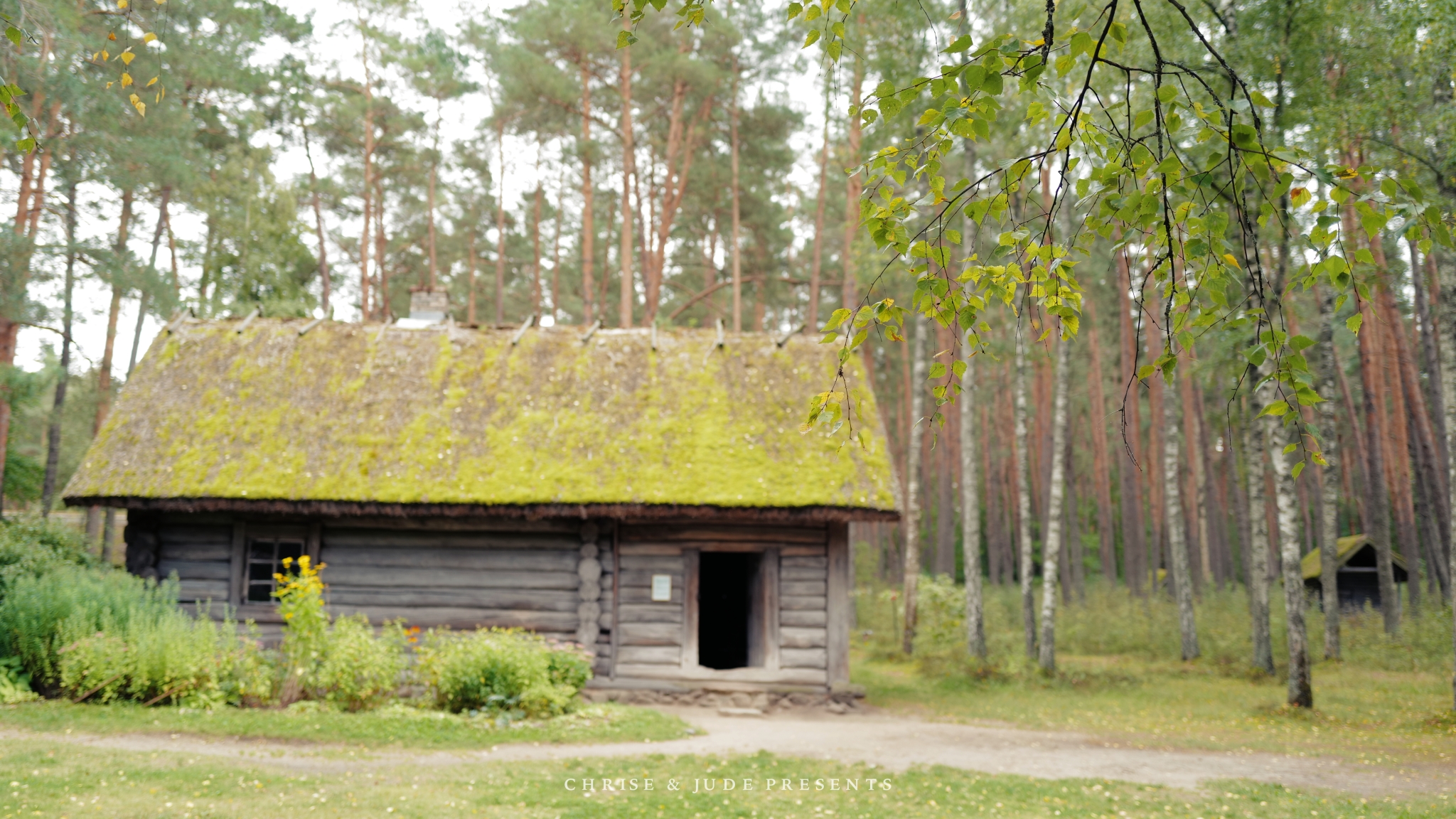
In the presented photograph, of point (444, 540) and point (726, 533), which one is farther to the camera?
point (726, 533)

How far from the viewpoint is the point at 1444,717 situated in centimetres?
1069

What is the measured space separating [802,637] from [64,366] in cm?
1880

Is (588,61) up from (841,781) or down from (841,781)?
up

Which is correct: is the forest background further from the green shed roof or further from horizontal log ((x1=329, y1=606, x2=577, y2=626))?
horizontal log ((x1=329, y1=606, x2=577, y2=626))

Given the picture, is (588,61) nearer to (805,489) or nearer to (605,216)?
(605,216)

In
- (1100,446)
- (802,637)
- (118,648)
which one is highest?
(1100,446)

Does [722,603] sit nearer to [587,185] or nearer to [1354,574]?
[587,185]

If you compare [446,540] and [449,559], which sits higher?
[446,540]

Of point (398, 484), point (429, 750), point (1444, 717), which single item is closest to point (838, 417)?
point (429, 750)

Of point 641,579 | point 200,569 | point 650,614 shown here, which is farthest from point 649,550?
point 200,569

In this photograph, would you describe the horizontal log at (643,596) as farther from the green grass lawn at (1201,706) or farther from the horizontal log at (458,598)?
the green grass lawn at (1201,706)

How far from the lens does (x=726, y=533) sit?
12.9 meters

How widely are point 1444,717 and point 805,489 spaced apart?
7.77 metres

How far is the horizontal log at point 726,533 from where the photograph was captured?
42.1 feet
